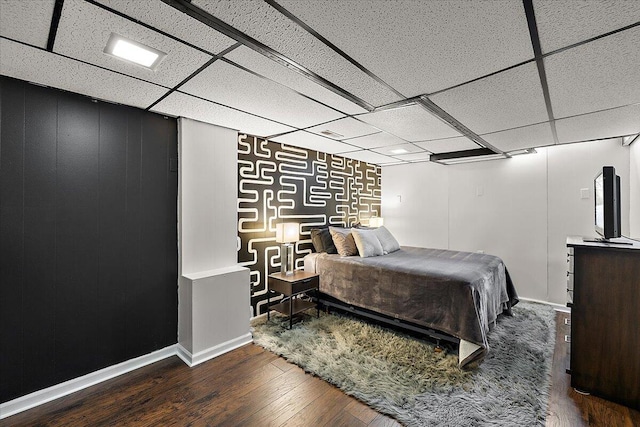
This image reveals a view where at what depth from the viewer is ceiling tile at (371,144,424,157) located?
3852 mm

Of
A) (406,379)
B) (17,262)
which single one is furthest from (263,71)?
(406,379)

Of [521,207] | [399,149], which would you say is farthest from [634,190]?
[399,149]

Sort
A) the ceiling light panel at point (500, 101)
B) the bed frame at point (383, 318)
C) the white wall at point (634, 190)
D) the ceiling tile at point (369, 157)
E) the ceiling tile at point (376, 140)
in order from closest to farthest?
the ceiling light panel at point (500, 101)
the bed frame at point (383, 318)
the white wall at point (634, 190)
the ceiling tile at point (376, 140)
the ceiling tile at point (369, 157)

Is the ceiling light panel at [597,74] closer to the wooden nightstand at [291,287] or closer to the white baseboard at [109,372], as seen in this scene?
the wooden nightstand at [291,287]

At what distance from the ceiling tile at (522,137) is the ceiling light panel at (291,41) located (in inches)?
71.5

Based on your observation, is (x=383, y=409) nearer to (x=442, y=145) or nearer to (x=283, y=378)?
(x=283, y=378)

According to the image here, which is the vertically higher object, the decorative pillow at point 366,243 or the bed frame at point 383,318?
the decorative pillow at point 366,243

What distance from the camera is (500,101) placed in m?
2.17

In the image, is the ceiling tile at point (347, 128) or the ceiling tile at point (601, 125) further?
the ceiling tile at point (347, 128)

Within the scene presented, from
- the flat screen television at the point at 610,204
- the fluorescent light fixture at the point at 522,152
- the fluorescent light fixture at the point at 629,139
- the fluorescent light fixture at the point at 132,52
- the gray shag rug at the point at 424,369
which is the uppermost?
the fluorescent light fixture at the point at 132,52

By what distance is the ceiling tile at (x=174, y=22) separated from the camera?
118 cm

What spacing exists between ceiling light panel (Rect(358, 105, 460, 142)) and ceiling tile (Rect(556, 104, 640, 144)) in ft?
3.36

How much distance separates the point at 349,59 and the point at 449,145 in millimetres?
2643

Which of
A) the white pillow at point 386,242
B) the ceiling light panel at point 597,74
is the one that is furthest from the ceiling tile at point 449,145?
the white pillow at point 386,242
